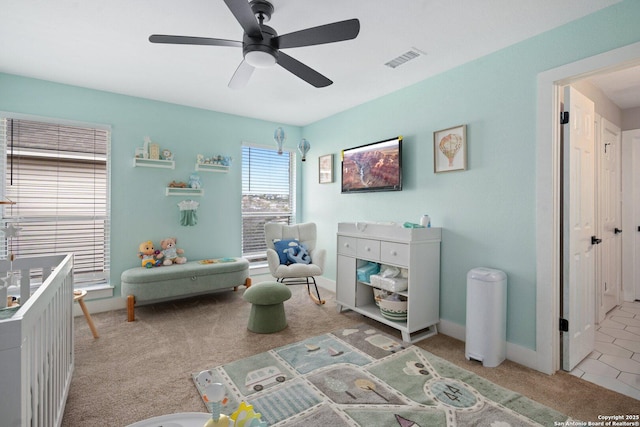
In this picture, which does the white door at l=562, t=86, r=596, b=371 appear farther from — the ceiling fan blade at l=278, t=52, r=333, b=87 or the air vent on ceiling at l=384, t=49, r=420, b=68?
the ceiling fan blade at l=278, t=52, r=333, b=87

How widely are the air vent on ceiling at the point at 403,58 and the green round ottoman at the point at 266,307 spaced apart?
7.57 feet

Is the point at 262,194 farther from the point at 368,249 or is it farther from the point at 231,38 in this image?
the point at 231,38

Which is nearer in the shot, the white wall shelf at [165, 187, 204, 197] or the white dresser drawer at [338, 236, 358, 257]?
the white dresser drawer at [338, 236, 358, 257]

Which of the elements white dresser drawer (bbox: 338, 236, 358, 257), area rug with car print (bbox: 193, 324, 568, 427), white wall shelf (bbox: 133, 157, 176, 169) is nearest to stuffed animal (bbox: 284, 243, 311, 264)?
white dresser drawer (bbox: 338, 236, 358, 257)

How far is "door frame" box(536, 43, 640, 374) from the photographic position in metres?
2.18

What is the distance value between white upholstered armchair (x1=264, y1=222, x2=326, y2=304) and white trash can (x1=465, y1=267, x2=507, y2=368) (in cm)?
176

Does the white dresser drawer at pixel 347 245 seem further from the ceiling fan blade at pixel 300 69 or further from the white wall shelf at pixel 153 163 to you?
the white wall shelf at pixel 153 163

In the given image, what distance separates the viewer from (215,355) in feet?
8.02

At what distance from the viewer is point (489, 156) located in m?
2.55

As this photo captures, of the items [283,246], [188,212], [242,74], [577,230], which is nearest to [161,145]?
[188,212]

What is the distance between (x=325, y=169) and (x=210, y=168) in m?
1.59

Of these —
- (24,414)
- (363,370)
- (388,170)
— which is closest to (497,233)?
(388,170)

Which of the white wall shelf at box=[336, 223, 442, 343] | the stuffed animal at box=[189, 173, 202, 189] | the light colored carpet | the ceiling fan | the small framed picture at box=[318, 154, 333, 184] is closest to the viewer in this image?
the ceiling fan

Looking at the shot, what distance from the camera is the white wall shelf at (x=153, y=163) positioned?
11.8 feet
